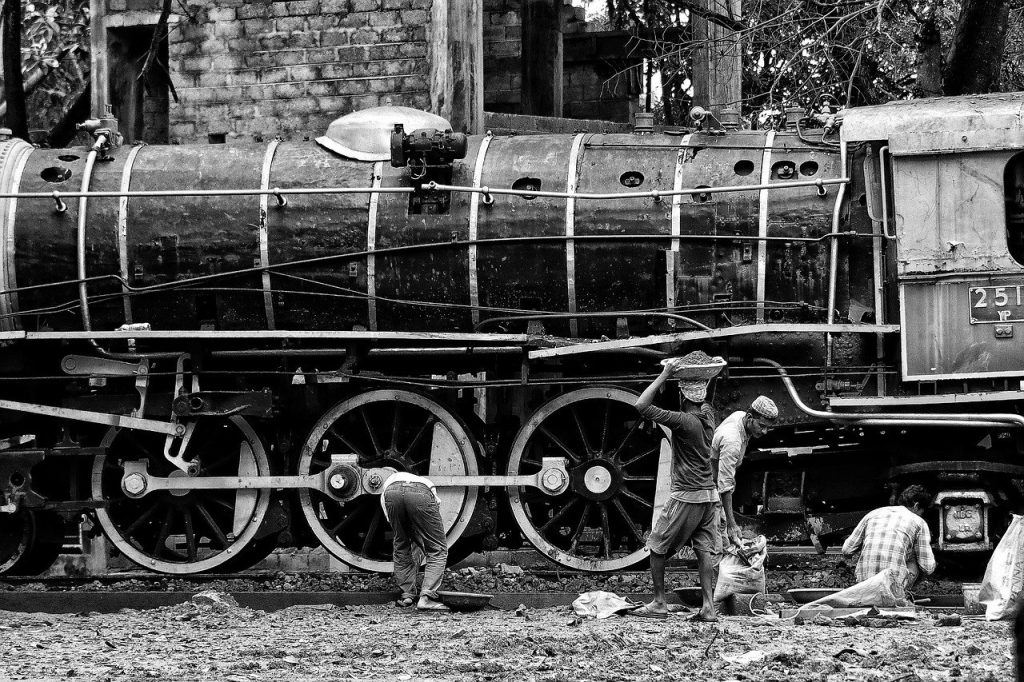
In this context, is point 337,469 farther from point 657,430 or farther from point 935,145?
point 935,145

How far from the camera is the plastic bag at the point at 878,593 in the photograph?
9266mm

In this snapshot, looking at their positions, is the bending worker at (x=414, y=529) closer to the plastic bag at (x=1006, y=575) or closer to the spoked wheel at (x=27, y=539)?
the spoked wheel at (x=27, y=539)

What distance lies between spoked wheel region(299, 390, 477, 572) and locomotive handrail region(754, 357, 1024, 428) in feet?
7.99

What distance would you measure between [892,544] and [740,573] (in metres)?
0.94

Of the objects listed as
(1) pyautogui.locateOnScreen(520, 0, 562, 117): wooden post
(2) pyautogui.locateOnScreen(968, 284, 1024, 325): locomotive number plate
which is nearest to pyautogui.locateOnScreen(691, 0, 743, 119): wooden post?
(1) pyautogui.locateOnScreen(520, 0, 562, 117): wooden post

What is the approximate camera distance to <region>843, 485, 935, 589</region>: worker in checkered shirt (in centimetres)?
933

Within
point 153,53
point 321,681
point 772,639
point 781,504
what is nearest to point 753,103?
point 153,53

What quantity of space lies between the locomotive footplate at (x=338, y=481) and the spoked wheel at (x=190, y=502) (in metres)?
0.14

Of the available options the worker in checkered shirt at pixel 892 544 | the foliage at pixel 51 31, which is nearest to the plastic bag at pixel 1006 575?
the worker in checkered shirt at pixel 892 544

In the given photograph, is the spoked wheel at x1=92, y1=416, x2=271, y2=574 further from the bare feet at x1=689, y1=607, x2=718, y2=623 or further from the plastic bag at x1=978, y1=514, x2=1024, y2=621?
the plastic bag at x1=978, y1=514, x2=1024, y2=621

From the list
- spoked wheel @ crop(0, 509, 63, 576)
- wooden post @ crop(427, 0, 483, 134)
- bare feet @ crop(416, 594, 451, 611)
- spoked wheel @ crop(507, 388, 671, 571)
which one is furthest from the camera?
wooden post @ crop(427, 0, 483, 134)

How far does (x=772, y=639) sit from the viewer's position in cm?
816

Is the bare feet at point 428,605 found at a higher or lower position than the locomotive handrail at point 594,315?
lower

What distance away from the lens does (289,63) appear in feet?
51.5
